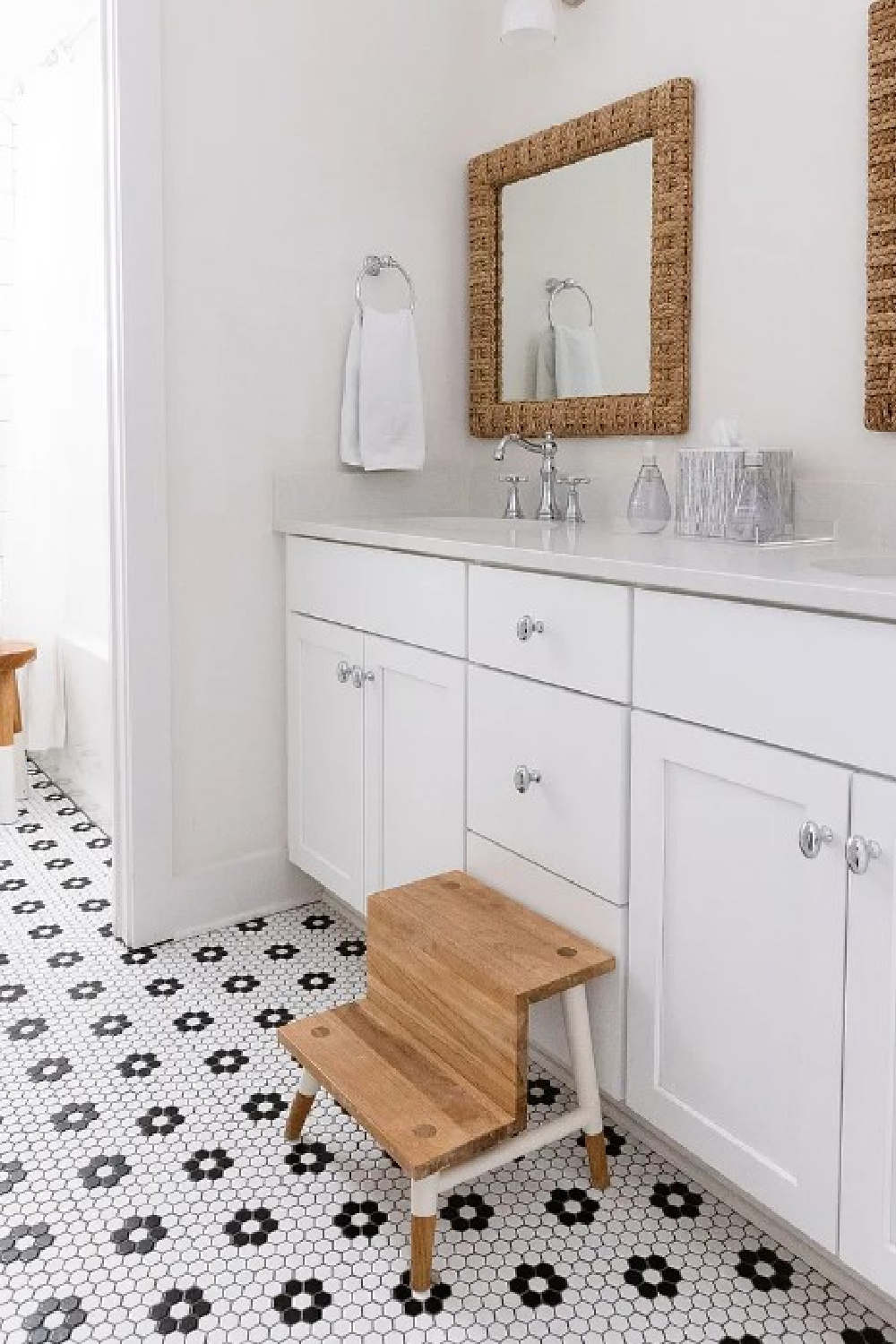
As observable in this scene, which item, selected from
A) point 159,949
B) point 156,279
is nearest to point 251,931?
point 159,949

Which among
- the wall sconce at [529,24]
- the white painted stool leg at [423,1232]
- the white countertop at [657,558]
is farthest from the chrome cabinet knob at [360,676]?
the wall sconce at [529,24]

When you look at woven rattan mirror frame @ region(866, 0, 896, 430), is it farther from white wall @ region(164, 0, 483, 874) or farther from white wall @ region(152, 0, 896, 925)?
white wall @ region(164, 0, 483, 874)

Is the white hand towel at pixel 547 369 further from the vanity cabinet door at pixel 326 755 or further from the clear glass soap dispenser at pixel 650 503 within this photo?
the vanity cabinet door at pixel 326 755

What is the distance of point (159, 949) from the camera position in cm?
229

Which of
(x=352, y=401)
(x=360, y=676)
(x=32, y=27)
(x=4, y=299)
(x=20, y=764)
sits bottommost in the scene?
(x=20, y=764)

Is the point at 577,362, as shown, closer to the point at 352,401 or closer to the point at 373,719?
the point at 352,401

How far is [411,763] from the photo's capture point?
6.48 feet

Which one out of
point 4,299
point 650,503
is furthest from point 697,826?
point 4,299

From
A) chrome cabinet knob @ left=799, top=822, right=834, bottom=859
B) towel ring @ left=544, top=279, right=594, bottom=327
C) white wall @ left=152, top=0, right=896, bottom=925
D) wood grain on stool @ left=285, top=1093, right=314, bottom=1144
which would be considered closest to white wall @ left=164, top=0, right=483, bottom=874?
white wall @ left=152, top=0, right=896, bottom=925

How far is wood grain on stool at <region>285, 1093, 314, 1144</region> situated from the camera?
1.64m

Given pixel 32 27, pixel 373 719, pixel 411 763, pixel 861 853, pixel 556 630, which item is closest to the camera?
pixel 861 853

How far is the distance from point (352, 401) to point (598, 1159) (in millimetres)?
1574

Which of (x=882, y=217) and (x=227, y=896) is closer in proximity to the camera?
(x=882, y=217)

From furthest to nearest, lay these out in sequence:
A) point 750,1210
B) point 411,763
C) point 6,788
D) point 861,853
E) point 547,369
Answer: point 6,788, point 547,369, point 411,763, point 750,1210, point 861,853
